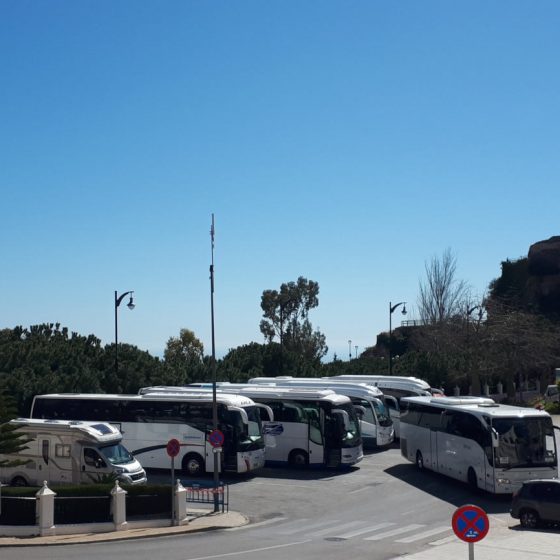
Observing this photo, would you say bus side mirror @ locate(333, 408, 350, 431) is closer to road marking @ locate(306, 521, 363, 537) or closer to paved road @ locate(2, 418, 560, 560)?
paved road @ locate(2, 418, 560, 560)

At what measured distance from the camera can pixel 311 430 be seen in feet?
115

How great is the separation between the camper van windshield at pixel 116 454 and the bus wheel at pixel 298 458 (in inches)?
319

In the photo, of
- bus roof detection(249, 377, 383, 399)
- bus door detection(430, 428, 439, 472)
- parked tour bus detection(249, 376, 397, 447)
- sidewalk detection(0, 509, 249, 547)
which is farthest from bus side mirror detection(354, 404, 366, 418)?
sidewalk detection(0, 509, 249, 547)

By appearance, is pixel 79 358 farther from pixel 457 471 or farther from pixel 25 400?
pixel 457 471

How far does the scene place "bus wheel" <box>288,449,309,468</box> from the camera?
35438mm

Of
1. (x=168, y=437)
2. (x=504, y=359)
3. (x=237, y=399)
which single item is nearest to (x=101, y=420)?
(x=168, y=437)

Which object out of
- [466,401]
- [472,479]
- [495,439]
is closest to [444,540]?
[495,439]

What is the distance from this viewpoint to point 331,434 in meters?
34.8

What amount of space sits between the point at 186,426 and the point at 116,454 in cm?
466

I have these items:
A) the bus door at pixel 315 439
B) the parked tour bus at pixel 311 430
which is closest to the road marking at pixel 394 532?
the parked tour bus at pixel 311 430

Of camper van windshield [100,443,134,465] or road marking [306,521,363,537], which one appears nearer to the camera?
road marking [306,521,363,537]

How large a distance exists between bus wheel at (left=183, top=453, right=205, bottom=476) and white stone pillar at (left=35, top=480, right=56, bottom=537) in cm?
1087

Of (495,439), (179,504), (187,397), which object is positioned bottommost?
(179,504)

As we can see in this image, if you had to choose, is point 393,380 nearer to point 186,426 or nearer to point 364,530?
point 186,426
